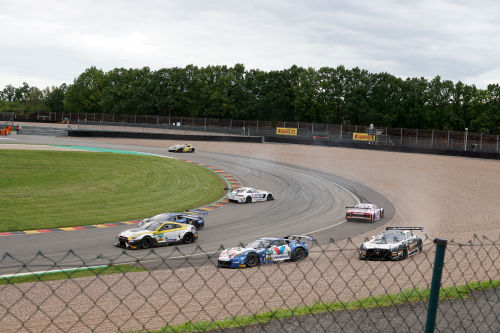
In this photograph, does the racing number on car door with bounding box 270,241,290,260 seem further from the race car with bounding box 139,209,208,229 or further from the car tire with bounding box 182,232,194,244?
the race car with bounding box 139,209,208,229

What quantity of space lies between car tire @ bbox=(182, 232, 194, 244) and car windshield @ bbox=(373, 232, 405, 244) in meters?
8.07

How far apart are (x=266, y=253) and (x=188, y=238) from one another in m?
5.33

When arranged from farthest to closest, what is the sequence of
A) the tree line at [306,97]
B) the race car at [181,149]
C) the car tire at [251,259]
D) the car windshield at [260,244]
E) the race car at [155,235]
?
1. the tree line at [306,97]
2. the race car at [181,149]
3. the race car at [155,235]
4. the car windshield at [260,244]
5. the car tire at [251,259]

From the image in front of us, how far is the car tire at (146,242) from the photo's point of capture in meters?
20.4

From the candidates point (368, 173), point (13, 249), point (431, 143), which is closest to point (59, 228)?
point (13, 249)

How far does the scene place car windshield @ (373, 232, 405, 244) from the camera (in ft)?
61.4

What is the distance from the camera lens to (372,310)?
616 centimetres

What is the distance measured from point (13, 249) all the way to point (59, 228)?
4429mm

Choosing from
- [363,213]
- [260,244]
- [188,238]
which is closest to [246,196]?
[363,213]

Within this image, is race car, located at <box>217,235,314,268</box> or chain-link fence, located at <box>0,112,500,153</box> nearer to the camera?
race car, located at <box>217,235,314,268</box>

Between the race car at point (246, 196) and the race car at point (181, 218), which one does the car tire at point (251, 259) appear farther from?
the race car at point (246, 196)

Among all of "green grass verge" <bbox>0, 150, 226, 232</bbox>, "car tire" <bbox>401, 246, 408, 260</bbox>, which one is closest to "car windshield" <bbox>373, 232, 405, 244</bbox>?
"car tire" <bbox>401, 246, 408, 260</bbox>

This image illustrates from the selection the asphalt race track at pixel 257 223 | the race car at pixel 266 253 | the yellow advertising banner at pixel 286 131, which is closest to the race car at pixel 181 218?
the asphalt race track at pixel 257 223

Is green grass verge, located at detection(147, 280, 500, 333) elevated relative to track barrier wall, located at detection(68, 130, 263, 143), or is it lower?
lower
